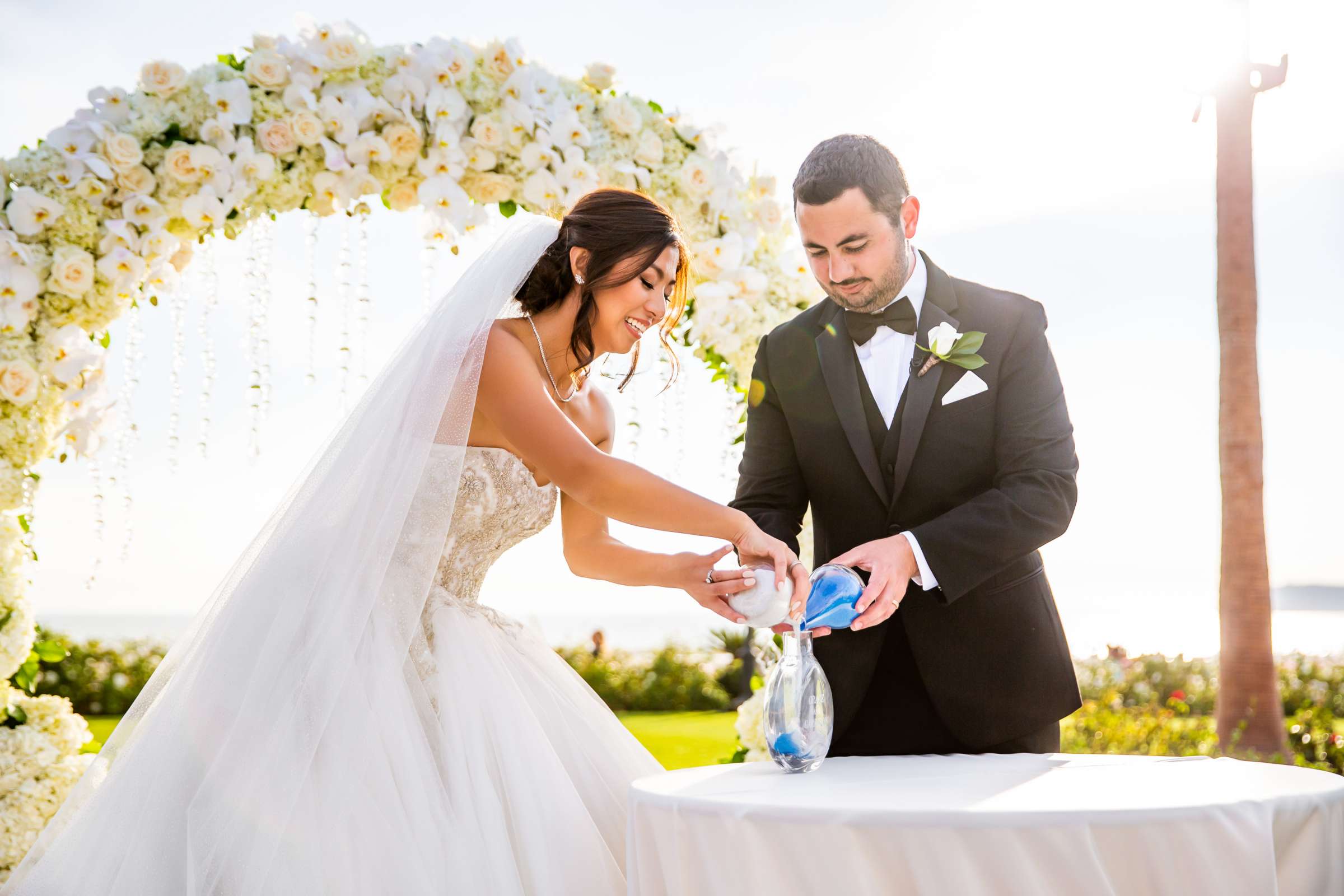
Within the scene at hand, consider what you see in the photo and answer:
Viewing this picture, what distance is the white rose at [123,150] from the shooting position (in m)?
4.12

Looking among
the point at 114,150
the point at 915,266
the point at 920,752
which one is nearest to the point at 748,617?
the point at 920,752

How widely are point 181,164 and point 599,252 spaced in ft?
7.10

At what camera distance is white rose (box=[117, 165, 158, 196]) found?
4.20 m

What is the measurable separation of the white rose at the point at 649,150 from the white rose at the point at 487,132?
558 mm

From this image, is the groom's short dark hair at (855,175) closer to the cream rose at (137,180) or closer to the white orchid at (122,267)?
the white orchid at (122,267)

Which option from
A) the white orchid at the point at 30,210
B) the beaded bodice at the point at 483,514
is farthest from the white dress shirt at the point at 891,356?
the white orchid at the point at 30,210

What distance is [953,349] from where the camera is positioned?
2.74 meters

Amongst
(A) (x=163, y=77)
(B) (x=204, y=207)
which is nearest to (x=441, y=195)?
(B) (x=204, y=207)

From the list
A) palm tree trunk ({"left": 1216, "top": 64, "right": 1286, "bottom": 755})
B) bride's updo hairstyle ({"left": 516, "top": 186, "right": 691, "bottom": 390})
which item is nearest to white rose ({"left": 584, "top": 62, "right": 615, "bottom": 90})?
bride's updo hairstyle ({"left": 516, "top": 186, "right": 691, "bottom": 390})

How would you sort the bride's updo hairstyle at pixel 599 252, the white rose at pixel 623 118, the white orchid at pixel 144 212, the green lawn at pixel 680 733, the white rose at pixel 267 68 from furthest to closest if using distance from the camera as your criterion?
the green lawn at pixel 680 733 → the white rose at pixel 623 118 → the white orchid at pixel 144 212 → the white rose at pixel 267 68 → the bride's updo hairstyle at pixel 599 252

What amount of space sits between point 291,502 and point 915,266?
183cm

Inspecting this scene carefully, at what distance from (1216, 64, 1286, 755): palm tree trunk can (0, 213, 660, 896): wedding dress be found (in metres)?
6.69

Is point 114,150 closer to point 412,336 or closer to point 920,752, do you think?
point 412,336

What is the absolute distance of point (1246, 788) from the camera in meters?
1.93
